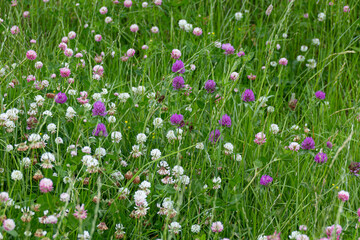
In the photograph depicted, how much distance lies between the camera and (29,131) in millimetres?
2252

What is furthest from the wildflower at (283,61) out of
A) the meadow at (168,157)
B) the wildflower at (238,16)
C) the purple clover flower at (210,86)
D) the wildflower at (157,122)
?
the wildflower at (157,122)

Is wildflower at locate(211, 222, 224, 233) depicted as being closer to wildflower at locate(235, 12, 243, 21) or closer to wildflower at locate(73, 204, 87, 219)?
wildflower at locate(73, 204, 87, 219)

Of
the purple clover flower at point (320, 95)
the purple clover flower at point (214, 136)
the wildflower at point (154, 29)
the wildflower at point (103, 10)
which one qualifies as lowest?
the wildflower at point (154, 29)

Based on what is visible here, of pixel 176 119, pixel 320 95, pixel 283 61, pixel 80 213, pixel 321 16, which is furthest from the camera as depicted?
pixel 321 16

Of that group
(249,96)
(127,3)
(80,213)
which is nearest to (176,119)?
(249,96)

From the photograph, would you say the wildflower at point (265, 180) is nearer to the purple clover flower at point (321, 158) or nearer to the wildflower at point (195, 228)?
the purple clover flower at point (321, 158)

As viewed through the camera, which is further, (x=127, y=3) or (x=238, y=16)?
(x=238, y=16)

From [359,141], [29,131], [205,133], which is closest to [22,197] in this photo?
[29,131]

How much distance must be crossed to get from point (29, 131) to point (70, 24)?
1.80 m

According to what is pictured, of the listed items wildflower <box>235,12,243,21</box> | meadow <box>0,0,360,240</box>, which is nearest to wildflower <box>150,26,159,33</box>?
meadow <box>0,0,360,240</box>

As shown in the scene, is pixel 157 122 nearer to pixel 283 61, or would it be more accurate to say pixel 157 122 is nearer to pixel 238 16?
pixel 283 61

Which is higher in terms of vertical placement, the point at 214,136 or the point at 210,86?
the point at 210,86

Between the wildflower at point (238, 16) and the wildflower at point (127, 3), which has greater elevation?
the wildflower at point (127, 3)

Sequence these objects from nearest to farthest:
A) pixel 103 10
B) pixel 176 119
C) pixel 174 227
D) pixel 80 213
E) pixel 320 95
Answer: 1. pixel 80 213
2. pixel 174 227
3. pixel 176 119
4. pixel 320 95
5. pixel 103 10
